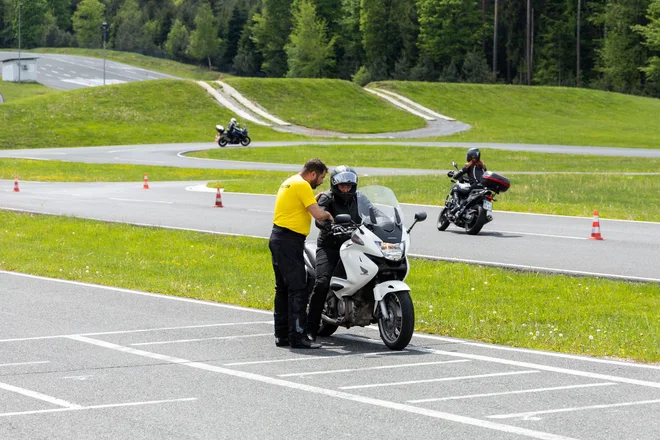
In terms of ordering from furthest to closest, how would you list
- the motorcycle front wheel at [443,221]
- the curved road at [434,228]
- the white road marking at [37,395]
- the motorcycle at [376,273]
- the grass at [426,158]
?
the grass at [426,158] < the motorcycle front wheel at [443,221] < the curved road at [434,228] < the motorcycle at [376,273] < the white road marking at [37,395]

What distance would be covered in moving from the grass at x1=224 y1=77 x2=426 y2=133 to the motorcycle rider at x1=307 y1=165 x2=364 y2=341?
5752 centimetres

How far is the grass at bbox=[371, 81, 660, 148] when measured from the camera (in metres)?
66.1

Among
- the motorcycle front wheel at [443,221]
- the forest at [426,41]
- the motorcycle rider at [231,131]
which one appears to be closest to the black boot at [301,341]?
the motorcycle front wheel at [443,221]

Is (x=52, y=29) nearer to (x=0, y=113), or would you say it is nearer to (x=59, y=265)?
(x=0, y=113)

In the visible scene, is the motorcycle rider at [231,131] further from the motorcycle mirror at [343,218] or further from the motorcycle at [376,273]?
the motorcycle mirror at [343,218]

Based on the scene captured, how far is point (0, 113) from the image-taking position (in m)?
65.3

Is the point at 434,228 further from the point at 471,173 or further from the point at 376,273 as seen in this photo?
the point at 376,273

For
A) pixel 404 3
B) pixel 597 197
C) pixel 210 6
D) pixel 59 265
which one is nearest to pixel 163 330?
pixel 59 265

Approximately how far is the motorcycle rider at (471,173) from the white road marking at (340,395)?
1140cm

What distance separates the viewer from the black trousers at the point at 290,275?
10.3 metres

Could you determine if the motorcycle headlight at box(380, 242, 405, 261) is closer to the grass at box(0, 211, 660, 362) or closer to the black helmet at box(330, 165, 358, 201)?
the black helmet at box(330, 165, 358, 201)

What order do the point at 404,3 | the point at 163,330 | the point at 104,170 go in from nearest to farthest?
the point at 163,330 → the point at 104,170 → the point at 404,3

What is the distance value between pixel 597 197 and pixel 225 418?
75.4ft

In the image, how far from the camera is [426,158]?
158 ft
